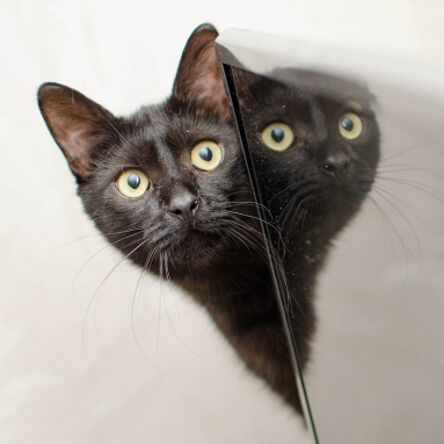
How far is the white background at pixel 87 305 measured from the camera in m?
0.66

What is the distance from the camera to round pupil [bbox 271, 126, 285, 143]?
1.80 feet

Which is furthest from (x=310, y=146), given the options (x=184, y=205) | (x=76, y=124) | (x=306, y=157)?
(x=76, y=124)

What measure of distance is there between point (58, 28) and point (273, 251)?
48 cm

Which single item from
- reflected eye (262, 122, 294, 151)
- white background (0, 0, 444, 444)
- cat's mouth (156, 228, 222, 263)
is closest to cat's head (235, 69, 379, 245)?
reflected eye (262, 122, 294, 151)

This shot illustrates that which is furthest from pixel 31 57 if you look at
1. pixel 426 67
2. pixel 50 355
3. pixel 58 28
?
pixel 426 67

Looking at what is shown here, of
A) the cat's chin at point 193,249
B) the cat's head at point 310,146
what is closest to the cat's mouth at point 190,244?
the cat's chin at point 193,249

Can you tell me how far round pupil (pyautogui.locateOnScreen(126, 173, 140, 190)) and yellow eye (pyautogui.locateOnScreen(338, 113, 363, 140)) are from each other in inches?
13.8

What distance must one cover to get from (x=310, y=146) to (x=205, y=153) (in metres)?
0.24

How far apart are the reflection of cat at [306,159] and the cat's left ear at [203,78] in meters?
0.08

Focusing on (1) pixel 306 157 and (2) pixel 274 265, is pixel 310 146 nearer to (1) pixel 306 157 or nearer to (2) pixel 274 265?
(1) pixel 306 157

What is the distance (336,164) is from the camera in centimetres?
44

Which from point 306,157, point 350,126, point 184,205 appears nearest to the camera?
point 350,126

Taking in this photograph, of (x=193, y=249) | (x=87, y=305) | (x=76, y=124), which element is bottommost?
(x=87, y=305)

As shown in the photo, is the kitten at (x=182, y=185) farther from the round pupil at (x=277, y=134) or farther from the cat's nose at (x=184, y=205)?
the round pupil at (x=277, y=134)
